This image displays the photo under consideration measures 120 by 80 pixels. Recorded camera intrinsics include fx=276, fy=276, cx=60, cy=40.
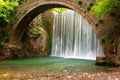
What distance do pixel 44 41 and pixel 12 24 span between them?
466cm

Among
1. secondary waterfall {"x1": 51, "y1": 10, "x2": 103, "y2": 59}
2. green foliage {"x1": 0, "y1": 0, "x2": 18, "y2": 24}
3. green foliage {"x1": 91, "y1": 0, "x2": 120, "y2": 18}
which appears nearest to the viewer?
green foliage {"x1": 91, "y1": 0, "x2": 120, "y2": 18}

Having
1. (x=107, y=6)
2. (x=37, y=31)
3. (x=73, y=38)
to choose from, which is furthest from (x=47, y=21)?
(x=107, y=6)

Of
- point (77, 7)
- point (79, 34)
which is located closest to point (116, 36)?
point (77, 7)

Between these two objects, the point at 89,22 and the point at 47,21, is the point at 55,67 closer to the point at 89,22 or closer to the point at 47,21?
the point at 89,22

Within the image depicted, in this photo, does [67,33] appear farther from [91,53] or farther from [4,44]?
[4,44]

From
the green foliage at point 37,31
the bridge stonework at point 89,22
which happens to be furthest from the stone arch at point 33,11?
the green foliage at point 37,31

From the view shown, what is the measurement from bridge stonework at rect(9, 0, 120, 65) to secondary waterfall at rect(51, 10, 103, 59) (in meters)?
3.95

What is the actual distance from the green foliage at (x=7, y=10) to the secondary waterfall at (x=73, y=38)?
224 inches

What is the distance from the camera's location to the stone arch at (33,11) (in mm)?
21347

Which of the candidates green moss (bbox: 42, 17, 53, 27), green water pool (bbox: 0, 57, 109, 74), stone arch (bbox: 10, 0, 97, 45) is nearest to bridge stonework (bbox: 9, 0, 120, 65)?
stone arch (bbox: 10, 0, 97, 45)

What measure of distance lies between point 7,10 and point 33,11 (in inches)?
96.8

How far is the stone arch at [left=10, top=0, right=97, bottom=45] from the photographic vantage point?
21347mm

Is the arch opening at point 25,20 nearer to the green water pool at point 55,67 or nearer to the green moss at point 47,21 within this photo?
the green moss at point 47,21

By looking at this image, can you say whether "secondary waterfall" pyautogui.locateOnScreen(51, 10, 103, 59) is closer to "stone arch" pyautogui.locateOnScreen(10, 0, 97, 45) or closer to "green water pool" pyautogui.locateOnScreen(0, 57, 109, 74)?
"stone arch" pyautogui.locateOnScreen(10, 0, 97, 45)
